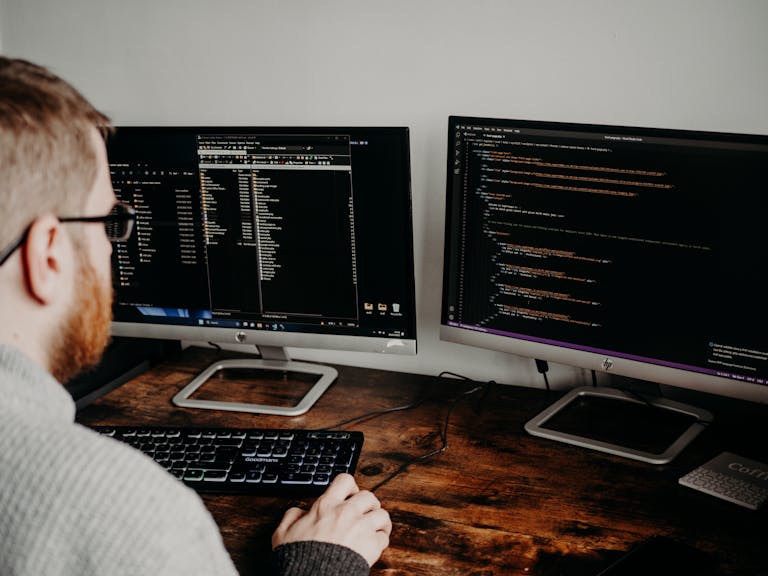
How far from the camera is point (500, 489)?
1206 mm

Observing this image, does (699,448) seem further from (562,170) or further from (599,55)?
(599,55)

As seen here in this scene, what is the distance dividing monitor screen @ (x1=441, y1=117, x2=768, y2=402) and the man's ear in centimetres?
76

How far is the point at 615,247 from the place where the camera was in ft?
4.14

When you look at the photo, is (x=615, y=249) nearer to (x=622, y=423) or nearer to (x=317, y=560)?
(x=622, y=423)

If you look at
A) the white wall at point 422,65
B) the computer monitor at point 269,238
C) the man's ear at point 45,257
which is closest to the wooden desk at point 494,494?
the computer monitor at point 269,238

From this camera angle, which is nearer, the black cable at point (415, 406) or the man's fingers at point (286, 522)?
the man's fingers at point (286, 522)

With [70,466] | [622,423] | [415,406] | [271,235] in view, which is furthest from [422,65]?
[70,466]

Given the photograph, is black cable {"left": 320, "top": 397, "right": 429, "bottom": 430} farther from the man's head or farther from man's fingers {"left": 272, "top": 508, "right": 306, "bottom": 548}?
the man's head

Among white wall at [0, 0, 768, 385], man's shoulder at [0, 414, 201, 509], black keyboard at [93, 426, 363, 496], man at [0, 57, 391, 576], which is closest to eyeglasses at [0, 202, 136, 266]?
man at [0, 57, 391, 576]

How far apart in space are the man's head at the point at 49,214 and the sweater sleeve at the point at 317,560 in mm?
366

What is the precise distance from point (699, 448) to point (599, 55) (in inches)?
27.9

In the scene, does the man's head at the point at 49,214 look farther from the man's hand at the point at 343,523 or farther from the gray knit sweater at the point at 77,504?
the man's hand at the point at 343,523

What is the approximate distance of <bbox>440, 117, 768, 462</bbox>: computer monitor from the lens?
1.17 meters

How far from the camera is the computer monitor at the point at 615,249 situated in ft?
3.85
